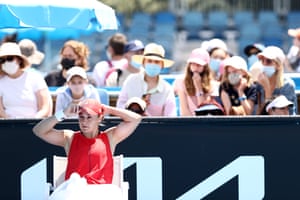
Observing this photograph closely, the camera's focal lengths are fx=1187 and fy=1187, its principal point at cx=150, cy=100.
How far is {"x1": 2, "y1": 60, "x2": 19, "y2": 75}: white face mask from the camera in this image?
36.9ft

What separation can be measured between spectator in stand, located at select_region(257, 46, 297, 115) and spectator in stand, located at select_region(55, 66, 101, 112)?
181 cm

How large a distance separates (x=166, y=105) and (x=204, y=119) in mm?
1855

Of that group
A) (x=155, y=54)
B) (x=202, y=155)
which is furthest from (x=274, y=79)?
(x=202, y=155)

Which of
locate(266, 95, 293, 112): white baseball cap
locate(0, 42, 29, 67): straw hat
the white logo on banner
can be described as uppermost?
locate(0, 42, 29, 67): straw hat

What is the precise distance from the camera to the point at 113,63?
579 inches

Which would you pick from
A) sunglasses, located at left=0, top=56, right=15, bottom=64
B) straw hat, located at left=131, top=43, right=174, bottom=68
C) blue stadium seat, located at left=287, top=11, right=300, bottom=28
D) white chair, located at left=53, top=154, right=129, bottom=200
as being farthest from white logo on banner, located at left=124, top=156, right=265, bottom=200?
blue stadium seat, located at left=287, top=11, right=300, bottom=28

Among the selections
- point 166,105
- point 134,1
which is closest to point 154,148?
point 166,105

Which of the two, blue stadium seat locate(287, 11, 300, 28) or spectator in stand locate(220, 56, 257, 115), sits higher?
blue stadium seat locate(287, 11, 300, 28)

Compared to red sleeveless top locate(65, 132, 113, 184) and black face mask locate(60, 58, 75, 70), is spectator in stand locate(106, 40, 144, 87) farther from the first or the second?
red sleeveless top locate(65, 132, 113, 184)

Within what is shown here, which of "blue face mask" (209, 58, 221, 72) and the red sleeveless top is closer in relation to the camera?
the red sleeveless top

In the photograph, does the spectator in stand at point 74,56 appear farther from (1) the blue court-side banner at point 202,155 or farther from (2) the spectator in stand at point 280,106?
(1) the blue court-side banner at point 202,155

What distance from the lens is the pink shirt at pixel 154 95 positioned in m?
11.9

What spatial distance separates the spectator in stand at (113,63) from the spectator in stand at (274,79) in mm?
2520

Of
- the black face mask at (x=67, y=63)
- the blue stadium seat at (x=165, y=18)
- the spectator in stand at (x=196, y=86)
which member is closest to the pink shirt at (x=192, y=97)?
the spectator in stand at (x=196, y=86)
